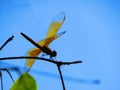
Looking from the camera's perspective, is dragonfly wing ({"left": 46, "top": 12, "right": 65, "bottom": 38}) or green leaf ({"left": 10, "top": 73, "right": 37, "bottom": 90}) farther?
dragonfly wing ({"left": 46, "top": 12, "right": 65, "bottom": 38})

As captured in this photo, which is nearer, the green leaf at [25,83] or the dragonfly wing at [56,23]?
the green leaf at [25,83]

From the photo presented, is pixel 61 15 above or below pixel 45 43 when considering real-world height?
above

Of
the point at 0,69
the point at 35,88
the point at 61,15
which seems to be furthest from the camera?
the point at 61,15

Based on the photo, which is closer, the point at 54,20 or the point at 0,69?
the point at 0,69

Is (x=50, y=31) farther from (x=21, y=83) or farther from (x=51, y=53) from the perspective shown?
(x=21, y=83)

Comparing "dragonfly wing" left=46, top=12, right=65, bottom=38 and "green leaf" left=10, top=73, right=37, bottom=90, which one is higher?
"dragonfly wing" left=46, top=12, right=65, bottom=38

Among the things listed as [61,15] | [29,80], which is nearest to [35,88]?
[29,80]

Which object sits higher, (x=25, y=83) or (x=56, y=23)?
(x=56, y=23)

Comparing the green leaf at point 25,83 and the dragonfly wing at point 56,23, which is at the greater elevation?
the dragonfly wing at point 56,23

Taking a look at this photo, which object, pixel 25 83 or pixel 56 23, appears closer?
pixel 25 83

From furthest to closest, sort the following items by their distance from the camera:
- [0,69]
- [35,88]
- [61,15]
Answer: [61,15] < [0,69] < [35,88]
